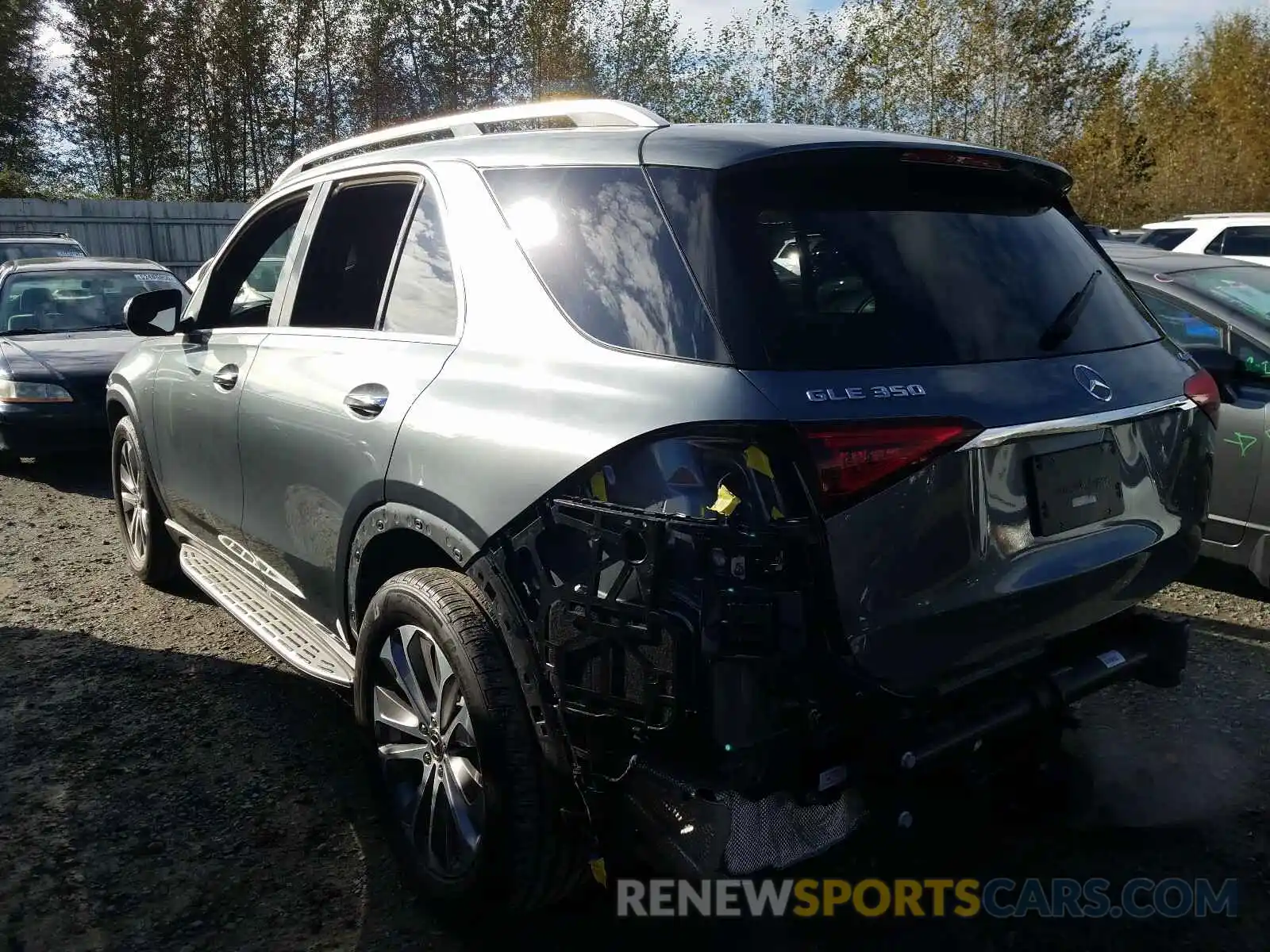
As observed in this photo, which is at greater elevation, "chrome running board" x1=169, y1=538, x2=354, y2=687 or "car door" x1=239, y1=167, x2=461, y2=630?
"car door" x1=239, y1=167, x2=461, y2=630

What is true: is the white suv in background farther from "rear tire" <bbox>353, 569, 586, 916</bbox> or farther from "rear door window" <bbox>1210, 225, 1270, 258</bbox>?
"rear tire" <bbox>353, 569, 586, 916</bbox>

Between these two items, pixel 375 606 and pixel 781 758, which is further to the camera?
pixel 375 606

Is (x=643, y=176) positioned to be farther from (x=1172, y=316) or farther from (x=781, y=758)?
(x=1172, y=316)

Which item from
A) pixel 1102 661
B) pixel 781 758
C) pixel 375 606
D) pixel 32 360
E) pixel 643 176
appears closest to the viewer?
pixel 781 758

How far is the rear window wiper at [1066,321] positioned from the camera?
2486 mm

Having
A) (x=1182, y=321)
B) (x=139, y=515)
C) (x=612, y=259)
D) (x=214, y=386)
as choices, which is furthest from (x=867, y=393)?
(x=139, y=515)

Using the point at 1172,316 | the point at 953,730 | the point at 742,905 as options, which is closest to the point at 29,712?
the point at 742,905

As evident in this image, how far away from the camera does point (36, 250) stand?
13805mm

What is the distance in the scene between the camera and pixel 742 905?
2785mm

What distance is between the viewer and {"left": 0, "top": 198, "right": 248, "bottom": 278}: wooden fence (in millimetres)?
20531

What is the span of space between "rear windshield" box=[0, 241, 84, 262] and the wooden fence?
22.9 ft

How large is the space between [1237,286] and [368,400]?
4531 millimetres

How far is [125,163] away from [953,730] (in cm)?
3138

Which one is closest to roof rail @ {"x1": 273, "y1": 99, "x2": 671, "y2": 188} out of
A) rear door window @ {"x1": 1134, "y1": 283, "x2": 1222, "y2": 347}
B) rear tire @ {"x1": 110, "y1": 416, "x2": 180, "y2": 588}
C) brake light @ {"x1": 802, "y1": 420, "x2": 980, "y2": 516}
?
brake light @ {"x1": 802, "y1": 420, "x2": 980, "y2": 516}
